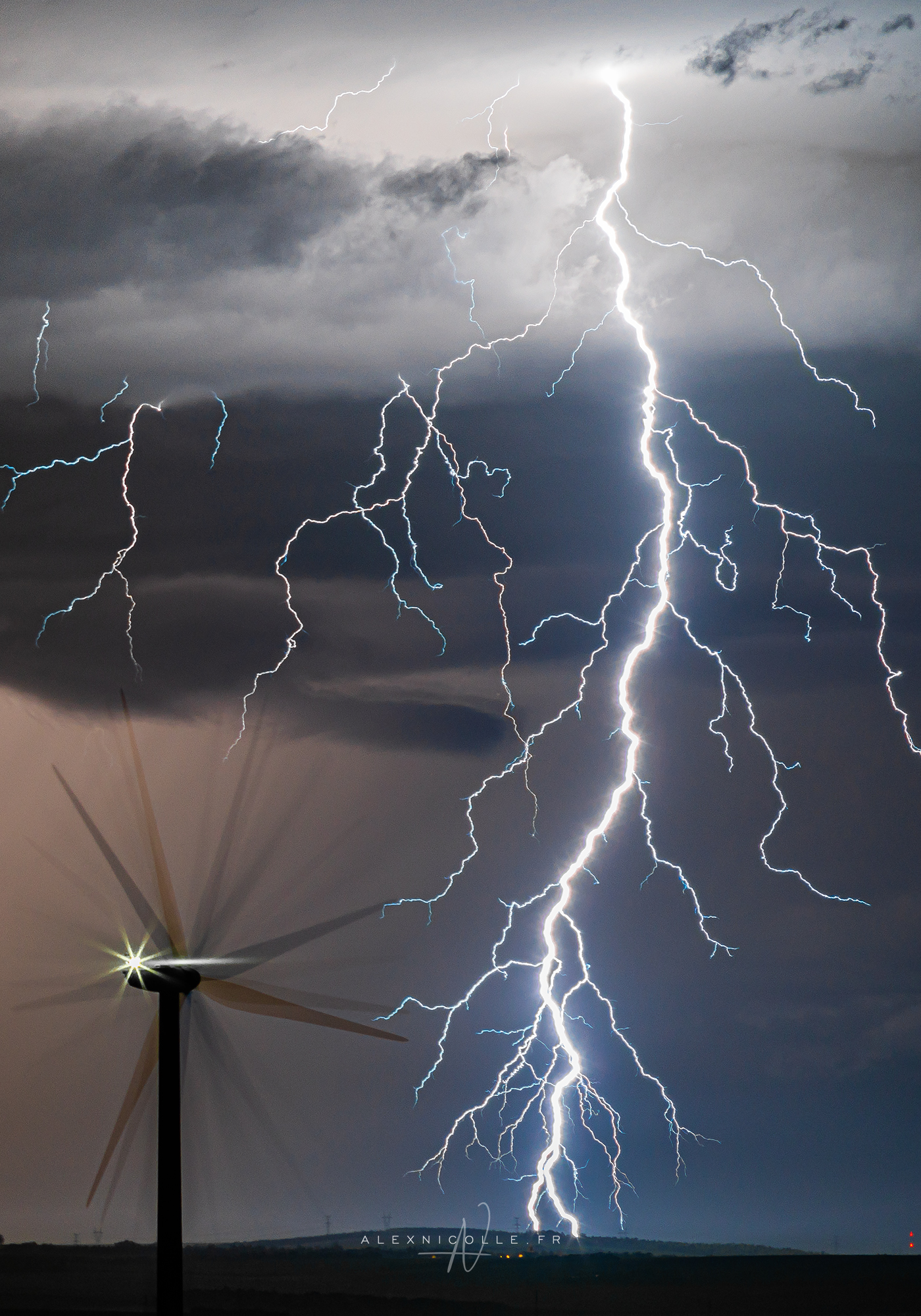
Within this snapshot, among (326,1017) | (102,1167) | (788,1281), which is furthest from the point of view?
(788,1281)

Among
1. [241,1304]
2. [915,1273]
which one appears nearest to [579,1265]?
[915,1273]

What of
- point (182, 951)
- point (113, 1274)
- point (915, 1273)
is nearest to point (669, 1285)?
point (915, 1273)

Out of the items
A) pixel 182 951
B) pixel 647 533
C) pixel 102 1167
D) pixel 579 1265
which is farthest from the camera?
pixel 579 1265

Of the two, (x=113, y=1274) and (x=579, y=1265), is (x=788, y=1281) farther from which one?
(x=113, y=1274)

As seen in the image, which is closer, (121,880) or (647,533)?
(121,880)

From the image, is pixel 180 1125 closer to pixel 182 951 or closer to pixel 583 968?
pixel 182 951

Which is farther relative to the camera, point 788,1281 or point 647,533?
point 788,1281

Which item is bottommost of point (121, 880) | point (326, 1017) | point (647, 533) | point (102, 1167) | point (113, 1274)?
point (113, 1274)

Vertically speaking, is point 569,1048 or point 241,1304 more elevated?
point 569,1048

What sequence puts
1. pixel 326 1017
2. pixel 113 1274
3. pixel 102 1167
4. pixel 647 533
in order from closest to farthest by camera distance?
pixel 102 1167, pixel 326 1017, pixel 647 533, pixel 113 1274
